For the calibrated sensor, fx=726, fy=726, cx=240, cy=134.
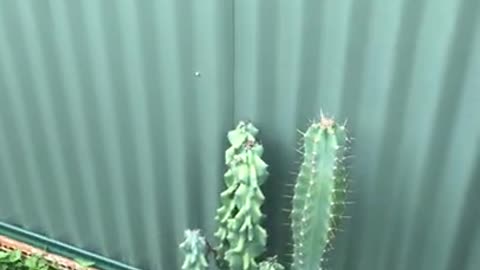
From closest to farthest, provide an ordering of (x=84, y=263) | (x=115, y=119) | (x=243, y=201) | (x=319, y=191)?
1. (x=319, y=191)
2. (x=243, y=201)
3. (x=115, y=119)
4. (x=84, y=263)

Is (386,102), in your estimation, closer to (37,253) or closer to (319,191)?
(319,191)

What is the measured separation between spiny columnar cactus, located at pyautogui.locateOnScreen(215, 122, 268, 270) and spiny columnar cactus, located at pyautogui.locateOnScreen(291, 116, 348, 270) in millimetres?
96

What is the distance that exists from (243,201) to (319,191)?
0.66 ft

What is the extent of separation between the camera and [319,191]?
147 cm

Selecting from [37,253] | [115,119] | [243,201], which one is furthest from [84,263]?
[243,201]

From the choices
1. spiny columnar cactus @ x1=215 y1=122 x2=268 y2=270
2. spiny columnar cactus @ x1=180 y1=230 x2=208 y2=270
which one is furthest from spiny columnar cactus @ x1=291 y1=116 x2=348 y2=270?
spiny columnar cactus @ x1=180 y1=230 x2=208 y2=270

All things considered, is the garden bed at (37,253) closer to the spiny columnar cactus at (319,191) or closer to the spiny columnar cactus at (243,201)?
the spiny columnar cactus at (243,201)

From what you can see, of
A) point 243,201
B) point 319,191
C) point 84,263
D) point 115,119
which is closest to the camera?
point 319,191

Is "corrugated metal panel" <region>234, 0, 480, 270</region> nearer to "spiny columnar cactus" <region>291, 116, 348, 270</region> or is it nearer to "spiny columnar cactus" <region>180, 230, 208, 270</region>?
"spiny columnar cactus" <region>291, 116, 348, 270</region>

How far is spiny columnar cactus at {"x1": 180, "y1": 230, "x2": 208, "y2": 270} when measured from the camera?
1624mm

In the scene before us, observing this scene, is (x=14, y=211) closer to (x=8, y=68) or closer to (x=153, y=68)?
(x=8, y=68)

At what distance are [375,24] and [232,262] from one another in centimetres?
65

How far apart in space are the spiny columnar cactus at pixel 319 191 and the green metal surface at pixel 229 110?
0.43 ft

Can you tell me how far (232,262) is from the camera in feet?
5.54
